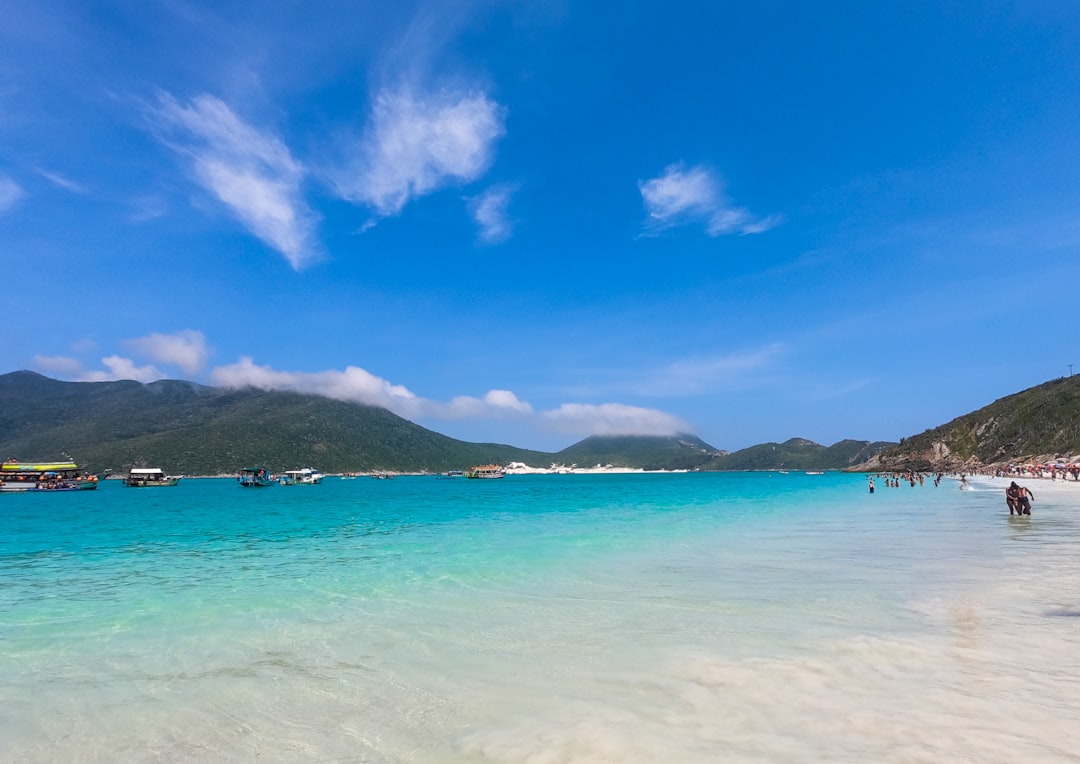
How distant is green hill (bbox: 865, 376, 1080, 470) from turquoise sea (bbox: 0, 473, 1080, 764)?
11740 centimetres

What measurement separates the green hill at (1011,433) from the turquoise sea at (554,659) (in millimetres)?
117398

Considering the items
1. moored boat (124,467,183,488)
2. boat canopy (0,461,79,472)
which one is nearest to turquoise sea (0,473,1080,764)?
boat canopy (0,461,79,472)

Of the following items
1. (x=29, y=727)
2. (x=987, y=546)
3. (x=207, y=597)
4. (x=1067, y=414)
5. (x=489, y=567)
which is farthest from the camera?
(x=1067, y=414)

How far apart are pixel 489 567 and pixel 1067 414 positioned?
140482 mm

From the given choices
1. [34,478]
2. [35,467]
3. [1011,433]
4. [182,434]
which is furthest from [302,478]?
[1011,433]

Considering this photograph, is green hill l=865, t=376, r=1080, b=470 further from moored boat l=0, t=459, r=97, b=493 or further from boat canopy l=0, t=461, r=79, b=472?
boat canopy l=0, t=461, r=79, b=472

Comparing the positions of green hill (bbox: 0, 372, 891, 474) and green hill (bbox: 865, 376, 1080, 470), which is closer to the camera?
green hill (bbox: 865, 376, 1080, 470)

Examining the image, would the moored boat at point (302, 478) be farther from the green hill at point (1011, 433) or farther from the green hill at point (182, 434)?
the green hill at point (1011, 433)

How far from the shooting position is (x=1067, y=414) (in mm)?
113438

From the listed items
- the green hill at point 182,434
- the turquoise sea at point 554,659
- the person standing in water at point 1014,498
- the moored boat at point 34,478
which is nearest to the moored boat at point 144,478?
the moored boat at point 34,478

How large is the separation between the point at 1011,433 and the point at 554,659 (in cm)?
15569

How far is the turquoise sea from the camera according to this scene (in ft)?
18.9

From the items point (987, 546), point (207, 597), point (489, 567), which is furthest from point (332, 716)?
point (987, 546)

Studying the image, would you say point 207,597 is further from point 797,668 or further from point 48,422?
point 48,422
